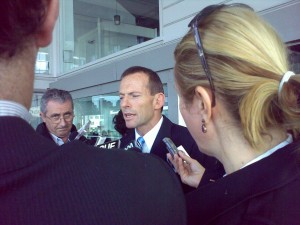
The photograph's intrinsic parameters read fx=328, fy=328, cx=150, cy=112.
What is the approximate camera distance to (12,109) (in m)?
0.58

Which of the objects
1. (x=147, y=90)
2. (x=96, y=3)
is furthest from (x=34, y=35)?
(x=96, y=3)

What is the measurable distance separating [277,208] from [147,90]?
197 cm

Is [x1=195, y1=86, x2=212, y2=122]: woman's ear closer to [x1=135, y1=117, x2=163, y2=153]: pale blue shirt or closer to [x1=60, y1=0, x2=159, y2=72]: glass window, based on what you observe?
[x1=135, y1=117, x2=163, y2=153]: pale blue shirt

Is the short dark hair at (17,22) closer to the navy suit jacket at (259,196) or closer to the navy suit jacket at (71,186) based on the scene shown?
the navy suit jacket at (71,186)

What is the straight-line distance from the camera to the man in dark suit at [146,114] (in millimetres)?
2469

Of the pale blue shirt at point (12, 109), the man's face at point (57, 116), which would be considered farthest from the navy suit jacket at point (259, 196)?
the man's face at point (57, 116)

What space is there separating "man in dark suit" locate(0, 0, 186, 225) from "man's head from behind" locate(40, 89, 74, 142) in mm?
2750

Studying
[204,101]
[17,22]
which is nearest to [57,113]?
[204,101]

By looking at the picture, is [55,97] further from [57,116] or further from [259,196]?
[259,196]

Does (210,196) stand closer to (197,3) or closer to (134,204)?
(134,204)

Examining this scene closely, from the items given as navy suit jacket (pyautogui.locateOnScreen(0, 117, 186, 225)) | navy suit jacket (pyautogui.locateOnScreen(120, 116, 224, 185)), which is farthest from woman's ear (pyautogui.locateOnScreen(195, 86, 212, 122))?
navy suit jacket (pyautogui.locateOnScreen(120, 116, 224, 185))

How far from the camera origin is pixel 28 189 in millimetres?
555

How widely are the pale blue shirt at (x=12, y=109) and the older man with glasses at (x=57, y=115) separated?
2808 mm

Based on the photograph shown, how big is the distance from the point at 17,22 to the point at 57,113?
9.35 feet
